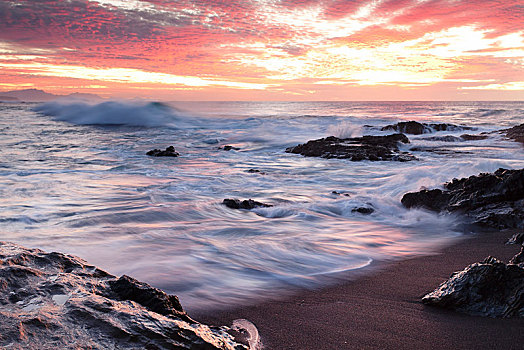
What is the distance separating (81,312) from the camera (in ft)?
5.94

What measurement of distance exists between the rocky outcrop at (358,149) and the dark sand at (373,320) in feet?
32.3

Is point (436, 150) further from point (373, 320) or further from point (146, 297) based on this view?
point (146, 297)

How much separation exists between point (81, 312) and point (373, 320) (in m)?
1.87

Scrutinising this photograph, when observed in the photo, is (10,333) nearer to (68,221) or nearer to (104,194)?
(68,221)

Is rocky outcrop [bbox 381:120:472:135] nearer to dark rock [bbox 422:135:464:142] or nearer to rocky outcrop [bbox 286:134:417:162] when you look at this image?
dark rock [bbox 422:135:464:142]

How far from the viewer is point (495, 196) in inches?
231

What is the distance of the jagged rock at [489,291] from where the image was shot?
2.64m

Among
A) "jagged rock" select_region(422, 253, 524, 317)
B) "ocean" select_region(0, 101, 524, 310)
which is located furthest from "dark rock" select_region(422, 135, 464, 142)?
"jagged rock" select_region(422, 253, 524, 317)

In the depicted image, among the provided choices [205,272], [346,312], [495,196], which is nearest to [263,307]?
[346,312]

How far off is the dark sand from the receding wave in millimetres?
31728

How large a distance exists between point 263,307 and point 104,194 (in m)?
5.83

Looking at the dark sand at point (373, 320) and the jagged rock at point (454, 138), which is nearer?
the dark sand at point (373, 320)

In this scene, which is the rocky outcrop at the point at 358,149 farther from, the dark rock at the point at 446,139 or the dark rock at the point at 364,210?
the dark rock at the point at 364,210

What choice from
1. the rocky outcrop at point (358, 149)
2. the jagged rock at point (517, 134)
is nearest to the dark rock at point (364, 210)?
the rocky outcrop at point (358, 149)
